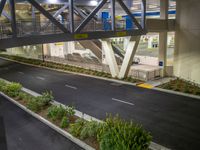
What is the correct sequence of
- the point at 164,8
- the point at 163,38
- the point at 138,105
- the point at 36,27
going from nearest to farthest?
the point at 36,27 → the point at 138,105 → the point at 164,8 → the point at 163,38

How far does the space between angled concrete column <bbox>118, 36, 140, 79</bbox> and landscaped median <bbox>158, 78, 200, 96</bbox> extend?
3.98 meters

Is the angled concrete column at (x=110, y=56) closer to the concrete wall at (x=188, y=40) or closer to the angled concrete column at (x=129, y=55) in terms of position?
the angled concrete column at (x=129, y=55)

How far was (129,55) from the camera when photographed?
20000 millimetres

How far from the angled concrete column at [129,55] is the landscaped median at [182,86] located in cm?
398

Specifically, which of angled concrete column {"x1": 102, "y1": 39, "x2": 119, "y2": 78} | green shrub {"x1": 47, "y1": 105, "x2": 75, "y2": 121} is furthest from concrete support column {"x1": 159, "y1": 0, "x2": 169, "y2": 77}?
green shrub {"x1": 47, "y1": 105, "x2": 75, "y2": 121}

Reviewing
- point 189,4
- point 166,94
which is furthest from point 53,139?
point 189,4

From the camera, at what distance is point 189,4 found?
1872 centimetres

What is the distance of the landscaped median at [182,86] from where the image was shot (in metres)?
16.6

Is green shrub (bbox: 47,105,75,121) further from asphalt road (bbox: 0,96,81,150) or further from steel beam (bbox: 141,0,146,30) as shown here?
steel beam (bbox: 141,0,146,30)

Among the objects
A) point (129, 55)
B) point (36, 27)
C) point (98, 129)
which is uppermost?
point (36, 27)

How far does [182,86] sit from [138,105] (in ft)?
20.2

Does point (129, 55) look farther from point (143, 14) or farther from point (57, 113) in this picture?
point (57, 113)

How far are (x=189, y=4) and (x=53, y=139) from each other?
676 inches

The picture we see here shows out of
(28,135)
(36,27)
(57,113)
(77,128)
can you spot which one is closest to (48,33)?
(36,27)
